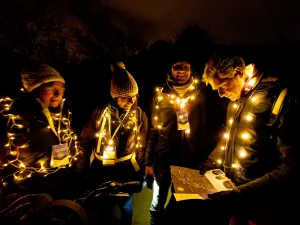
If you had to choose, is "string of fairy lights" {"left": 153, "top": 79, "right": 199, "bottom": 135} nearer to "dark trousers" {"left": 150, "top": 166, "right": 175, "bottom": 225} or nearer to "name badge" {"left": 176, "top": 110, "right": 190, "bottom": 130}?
"name badge" {"left": 176, "top": 110, "right": 190, "bottom": 130}

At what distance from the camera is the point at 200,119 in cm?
367

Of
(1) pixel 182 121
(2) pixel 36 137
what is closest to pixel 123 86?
(1) pixel 182 121

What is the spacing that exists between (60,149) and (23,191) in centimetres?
65

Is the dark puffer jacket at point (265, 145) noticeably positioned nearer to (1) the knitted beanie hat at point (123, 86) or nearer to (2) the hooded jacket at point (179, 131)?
(2) the hooded jacket at point (179, 131)

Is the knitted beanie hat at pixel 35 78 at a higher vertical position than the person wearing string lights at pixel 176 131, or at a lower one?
higher

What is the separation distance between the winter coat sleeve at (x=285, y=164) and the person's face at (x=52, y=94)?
264 centimetres

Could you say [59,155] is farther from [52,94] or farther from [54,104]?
[52,94]

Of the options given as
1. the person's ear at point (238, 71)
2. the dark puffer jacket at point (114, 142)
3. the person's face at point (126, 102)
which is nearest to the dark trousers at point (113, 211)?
the dark puffer jacket at point (114, 142)

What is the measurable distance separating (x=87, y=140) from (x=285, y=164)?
279 cm

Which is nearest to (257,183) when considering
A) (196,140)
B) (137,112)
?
(196,140)

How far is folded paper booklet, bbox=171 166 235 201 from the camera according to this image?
1.99 m

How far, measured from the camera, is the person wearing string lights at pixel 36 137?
2.49m

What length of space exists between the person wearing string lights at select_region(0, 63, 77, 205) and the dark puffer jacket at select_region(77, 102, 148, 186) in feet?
1.42

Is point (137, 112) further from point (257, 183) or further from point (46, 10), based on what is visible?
point (46, 10)
